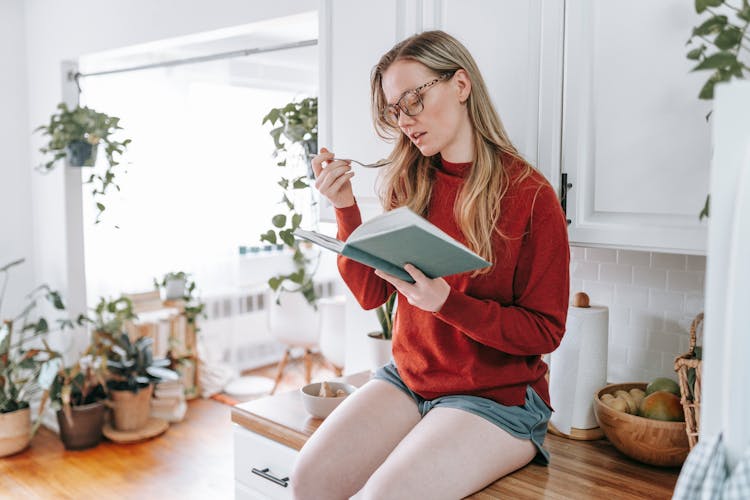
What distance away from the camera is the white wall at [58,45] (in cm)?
282

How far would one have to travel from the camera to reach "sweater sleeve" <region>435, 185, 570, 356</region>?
1354mm

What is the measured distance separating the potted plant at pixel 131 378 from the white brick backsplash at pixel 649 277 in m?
2.53

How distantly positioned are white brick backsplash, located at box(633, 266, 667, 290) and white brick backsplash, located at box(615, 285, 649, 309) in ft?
0.05

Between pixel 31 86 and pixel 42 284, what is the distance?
3.44ft

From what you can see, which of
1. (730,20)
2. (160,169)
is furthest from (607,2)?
(160,169)

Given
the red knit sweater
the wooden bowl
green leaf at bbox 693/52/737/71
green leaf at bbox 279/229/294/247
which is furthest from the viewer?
green leaf at bbox 279/229/294/247

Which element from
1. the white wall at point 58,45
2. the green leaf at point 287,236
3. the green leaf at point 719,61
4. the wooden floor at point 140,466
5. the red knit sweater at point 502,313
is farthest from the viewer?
the wooden floor at point 140,466

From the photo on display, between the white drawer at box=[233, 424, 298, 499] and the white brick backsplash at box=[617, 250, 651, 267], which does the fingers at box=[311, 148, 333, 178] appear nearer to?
the white drawer at box=[233, 424, 298, 499]

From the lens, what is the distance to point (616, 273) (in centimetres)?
184

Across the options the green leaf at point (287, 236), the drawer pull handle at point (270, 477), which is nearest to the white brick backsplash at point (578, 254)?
the green leaf at point (287, 236)

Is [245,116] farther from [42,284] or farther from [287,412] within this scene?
[287,412]

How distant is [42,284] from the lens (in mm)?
3689

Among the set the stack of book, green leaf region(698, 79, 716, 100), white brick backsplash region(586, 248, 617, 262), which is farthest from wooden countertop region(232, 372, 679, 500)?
the stack of book

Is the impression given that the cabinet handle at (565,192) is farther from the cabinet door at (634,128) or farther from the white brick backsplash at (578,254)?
the white brick backsplash at (578,254)
